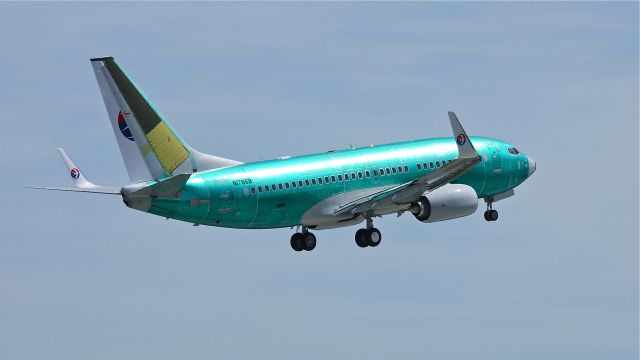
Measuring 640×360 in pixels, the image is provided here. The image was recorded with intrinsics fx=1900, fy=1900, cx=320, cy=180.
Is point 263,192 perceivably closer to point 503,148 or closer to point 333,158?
point 333,158

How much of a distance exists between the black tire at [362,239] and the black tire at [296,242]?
359cm

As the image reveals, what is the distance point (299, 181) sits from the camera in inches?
4537

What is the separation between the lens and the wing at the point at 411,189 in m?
114

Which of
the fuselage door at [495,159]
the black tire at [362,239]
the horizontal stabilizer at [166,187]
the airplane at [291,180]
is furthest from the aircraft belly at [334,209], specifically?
the horizontal stabilizer at [166,187]

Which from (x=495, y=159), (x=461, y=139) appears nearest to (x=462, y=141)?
(x=461, y=139)

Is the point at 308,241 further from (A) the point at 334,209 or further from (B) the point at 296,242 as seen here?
(A) the point at 334,209

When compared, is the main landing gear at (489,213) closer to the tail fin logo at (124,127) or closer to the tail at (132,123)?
the tail at (132,123)

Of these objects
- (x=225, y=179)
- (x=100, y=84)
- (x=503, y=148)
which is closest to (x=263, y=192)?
(x=225, y=179)

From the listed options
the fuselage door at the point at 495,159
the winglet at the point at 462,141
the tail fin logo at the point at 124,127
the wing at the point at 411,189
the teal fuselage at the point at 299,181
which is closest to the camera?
the tail fin logo at the point at 124,127

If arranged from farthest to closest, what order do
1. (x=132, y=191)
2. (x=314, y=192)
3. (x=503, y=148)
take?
(x=503, y=148)
(x=314, y=192)
(x=132, y=191)

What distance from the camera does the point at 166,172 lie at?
110625 millimetres

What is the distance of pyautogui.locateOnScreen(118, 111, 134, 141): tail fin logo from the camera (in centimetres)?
10988

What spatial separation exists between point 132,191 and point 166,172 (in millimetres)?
3057

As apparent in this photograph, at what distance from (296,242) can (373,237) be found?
4.91 metres
